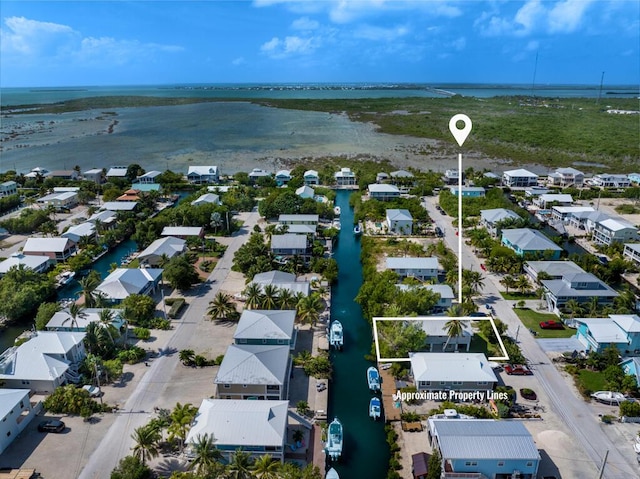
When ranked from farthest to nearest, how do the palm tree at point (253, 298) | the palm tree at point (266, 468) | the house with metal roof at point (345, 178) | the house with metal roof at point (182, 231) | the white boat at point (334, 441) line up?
the house with metal roof at point (345, 178) → the house with metal roof at point (182, 231) → the palm tree at point (253, 298) → the white boat at point (334, 441) → the palm tree at point (266, 468)

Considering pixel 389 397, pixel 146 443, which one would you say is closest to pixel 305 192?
pixel 389 397

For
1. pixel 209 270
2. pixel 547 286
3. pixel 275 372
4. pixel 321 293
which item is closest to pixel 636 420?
pixel 547 286

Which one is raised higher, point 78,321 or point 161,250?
point 161,250

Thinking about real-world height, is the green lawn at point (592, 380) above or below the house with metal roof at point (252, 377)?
below

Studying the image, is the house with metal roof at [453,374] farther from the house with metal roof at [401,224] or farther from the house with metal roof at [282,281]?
the house with metal roof at [401,224]

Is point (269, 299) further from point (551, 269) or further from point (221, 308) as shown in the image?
point (551, 269)

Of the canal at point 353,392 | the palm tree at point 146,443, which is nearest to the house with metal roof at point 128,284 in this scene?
the canal at point 353,392

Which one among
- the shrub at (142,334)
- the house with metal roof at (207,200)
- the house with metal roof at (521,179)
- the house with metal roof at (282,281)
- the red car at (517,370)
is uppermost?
the house with metal roof at (521,179)
